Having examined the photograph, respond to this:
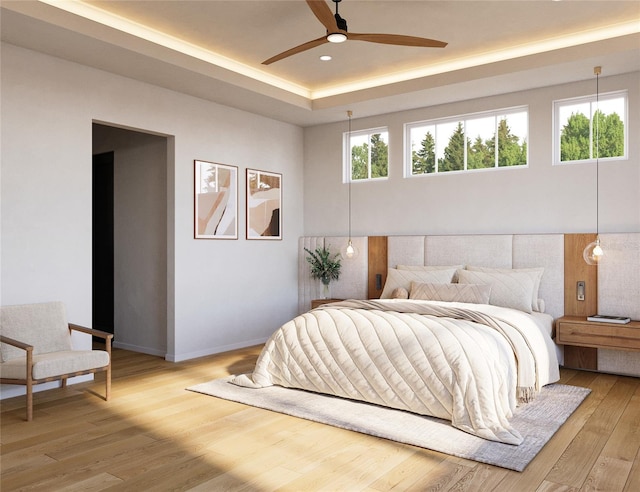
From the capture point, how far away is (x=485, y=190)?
5715 millimetres

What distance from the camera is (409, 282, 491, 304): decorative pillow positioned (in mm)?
4938

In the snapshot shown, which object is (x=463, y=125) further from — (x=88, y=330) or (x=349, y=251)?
(x=88, y=330)

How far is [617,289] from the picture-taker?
484 centimetres

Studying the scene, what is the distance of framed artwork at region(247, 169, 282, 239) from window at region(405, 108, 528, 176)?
5.38 feet

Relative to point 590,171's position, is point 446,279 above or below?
below

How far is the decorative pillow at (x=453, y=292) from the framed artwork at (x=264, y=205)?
2.06 meters

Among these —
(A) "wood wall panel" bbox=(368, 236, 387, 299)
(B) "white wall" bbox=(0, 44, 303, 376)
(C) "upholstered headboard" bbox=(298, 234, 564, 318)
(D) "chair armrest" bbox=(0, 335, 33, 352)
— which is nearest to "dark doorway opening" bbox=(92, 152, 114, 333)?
(B) "white wall" bbox=(0, 44, 303, 376)

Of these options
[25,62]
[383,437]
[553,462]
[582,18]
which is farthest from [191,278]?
[582,18]

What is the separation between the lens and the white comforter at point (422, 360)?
11.0 ft

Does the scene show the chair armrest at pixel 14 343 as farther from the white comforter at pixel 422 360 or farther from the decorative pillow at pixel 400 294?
the decorative pillow at pixel 400 294

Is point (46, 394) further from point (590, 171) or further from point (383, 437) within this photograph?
point (590, 171)

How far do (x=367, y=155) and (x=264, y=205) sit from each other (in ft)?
4.71

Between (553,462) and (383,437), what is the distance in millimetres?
952

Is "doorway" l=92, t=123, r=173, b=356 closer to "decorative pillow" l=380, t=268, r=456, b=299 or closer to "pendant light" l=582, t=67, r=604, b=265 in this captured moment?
"decorative pillow" l=380, t=268, r=456, b=299
